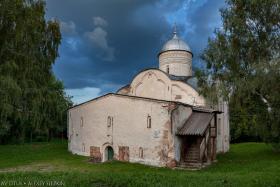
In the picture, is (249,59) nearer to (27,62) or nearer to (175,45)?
(27,62)

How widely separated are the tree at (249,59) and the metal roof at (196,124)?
18.8 feet

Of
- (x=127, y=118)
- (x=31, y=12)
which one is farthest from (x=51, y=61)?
(x=127, y=118)

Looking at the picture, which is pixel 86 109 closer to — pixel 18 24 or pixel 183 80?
pixel 183 80

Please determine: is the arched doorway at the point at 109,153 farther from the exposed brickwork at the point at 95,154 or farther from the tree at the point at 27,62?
the tree at the point at 27,62

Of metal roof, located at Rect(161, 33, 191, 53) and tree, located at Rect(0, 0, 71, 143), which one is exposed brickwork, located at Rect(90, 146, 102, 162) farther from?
metal roof, located at Rect(161, 33, 191, 53)

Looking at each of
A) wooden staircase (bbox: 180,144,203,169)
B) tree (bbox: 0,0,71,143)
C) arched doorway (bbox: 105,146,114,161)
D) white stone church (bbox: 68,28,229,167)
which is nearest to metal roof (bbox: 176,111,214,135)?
white stone church (bbox: 68,28,229,167)

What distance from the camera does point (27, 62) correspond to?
18.3m

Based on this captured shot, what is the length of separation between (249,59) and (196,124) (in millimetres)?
8955

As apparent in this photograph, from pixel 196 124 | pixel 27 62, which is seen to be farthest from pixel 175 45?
pixel 27 62

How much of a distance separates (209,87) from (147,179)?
20.6ft

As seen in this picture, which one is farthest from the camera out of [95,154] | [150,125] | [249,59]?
[95,154]

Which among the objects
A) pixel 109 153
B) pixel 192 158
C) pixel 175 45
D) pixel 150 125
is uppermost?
pixel 175 45

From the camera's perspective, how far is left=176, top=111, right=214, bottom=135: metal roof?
2184 centimetres

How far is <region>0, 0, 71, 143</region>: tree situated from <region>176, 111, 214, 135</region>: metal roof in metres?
8.00
